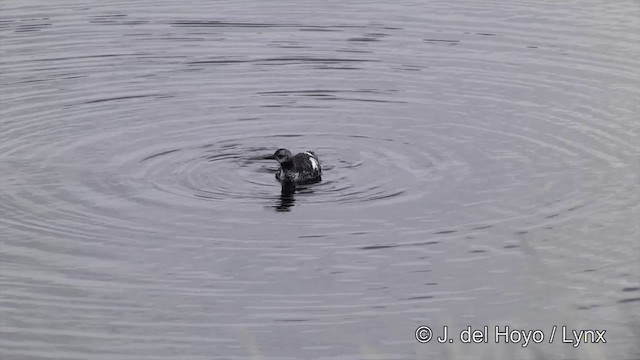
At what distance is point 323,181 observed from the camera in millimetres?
21297

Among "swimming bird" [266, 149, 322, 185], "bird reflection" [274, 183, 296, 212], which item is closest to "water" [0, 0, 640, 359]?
"bird reflection" [274, 183, 296, 212]

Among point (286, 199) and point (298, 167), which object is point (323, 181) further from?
point (286, 199)

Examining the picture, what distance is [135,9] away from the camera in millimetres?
33562

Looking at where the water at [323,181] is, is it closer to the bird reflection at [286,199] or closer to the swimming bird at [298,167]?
the bird reflection at [286,199]

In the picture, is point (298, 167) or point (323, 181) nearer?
point (298, 167)

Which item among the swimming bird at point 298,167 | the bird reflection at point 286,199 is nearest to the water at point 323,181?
the bird reflection at point 286,199

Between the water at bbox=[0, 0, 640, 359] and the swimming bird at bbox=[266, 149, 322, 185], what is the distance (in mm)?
219

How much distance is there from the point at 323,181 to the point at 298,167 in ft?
2.17

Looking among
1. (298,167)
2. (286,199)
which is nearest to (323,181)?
Answer: (298,167)

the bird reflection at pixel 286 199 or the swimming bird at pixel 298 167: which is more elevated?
the swimming bird at pixel 298 167

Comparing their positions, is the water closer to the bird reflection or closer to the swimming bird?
the bird reflection

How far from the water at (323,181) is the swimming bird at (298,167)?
0.22 metres

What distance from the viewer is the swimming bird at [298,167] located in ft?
67.9

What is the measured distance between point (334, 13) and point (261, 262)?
52.4 ft
